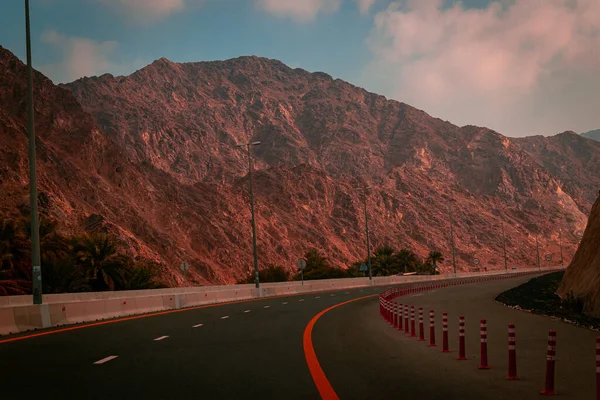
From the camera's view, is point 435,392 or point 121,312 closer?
point 435,392

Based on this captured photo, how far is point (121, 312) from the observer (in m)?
30.0

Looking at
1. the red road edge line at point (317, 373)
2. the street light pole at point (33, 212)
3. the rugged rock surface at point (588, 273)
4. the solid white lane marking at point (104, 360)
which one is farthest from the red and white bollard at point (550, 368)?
the rugged rock surface at point (588, 273)

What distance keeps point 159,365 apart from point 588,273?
22729 mm

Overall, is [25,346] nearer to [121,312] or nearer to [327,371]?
[327,371]

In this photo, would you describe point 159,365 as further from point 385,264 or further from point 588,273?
point 385,264

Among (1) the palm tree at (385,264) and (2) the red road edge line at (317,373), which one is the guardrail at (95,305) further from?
(1) the palm tree at (385,264)

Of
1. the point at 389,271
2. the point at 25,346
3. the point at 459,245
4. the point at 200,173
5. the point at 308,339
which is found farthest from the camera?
the point at 200,173

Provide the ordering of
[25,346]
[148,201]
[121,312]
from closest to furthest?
[25,346] → [121,312] → [148,201]

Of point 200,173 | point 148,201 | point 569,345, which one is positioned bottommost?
point 569,345

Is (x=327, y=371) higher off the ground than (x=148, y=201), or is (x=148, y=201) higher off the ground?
(x=148, y=201)

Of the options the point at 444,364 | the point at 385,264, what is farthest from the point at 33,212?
the point at 385,264

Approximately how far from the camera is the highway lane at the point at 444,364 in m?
9.66

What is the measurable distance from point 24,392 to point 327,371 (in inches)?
174

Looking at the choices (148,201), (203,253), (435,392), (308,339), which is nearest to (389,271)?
(203,253)
